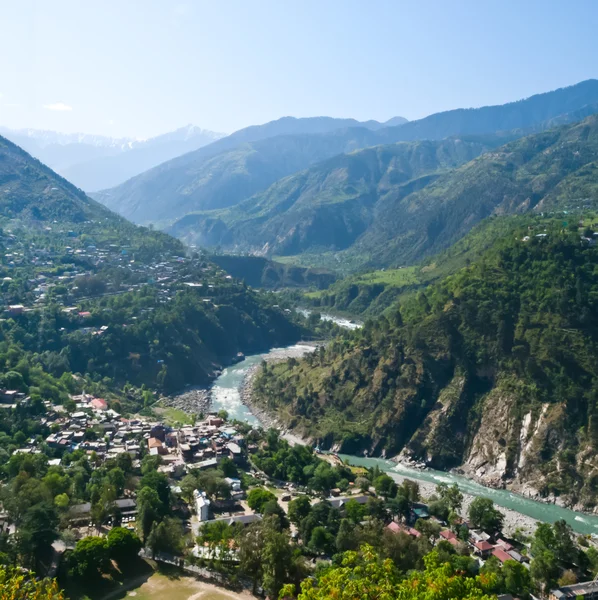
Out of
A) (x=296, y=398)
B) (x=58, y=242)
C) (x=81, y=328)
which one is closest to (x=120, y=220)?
(x=58, y=242)

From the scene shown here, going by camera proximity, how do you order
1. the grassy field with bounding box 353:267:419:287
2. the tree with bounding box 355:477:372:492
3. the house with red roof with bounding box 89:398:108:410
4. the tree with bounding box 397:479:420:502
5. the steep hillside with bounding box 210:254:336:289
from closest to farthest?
the tree with bounding box 397:479:420:502, the tree with bounding box 355:477:372:492, the house with red roof with bounding box 89:398:108:410, the grassy field with bounding box 353:267:419:287, the steep hillside with bounding box 210:254:336:289

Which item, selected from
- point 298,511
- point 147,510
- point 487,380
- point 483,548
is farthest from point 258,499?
point 487,380

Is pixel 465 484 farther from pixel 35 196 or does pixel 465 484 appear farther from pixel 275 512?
pixel 35 196

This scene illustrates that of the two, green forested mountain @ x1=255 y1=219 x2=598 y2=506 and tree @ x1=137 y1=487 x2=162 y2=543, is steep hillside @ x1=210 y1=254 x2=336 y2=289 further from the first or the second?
tree @ x1=137 y1=487 x2=162 y2=543

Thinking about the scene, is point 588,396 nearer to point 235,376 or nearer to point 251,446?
point 251,446

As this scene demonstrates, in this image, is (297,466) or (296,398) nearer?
(297,466)

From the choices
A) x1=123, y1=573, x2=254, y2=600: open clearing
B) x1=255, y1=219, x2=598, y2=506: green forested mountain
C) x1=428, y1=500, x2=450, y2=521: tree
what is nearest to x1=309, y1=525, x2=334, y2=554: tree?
x1=123, y1=573, x2=254, y2=600: open clearing
